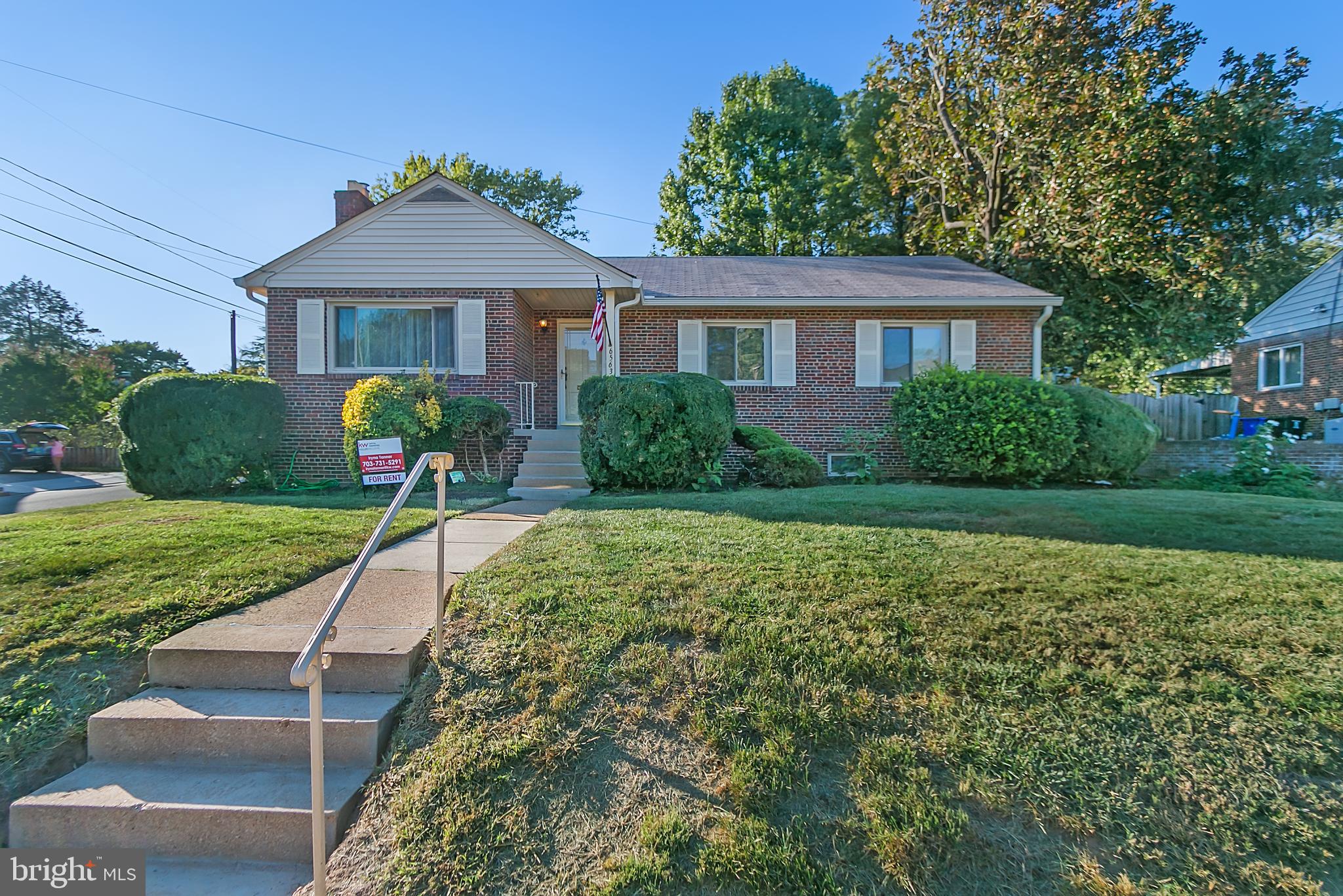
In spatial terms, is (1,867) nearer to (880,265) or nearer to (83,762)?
(83,762)

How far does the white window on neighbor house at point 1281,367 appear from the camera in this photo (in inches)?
665

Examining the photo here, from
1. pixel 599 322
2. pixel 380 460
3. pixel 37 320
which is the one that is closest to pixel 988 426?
pixel 599 322

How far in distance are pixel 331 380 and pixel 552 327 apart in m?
4.05

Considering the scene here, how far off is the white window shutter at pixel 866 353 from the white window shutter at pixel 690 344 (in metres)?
2.81

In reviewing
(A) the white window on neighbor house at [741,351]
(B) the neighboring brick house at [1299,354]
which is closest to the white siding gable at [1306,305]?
(B) the neighboring brick house at [1299,354]

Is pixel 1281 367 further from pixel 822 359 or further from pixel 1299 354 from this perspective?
pixel 822 359

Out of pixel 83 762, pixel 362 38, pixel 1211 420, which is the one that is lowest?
pixel 83 762

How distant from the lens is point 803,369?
36.9 ft

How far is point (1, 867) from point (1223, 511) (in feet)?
29.6

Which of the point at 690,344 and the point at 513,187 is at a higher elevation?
the point at 513,187

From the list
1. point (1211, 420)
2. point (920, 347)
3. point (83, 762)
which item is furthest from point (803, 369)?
point (1211, 420)

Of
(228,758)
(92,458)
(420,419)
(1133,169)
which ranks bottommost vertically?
(228,758)

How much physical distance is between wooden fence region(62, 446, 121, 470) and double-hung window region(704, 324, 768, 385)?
19.7 meters

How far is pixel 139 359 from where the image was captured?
39938 mm
